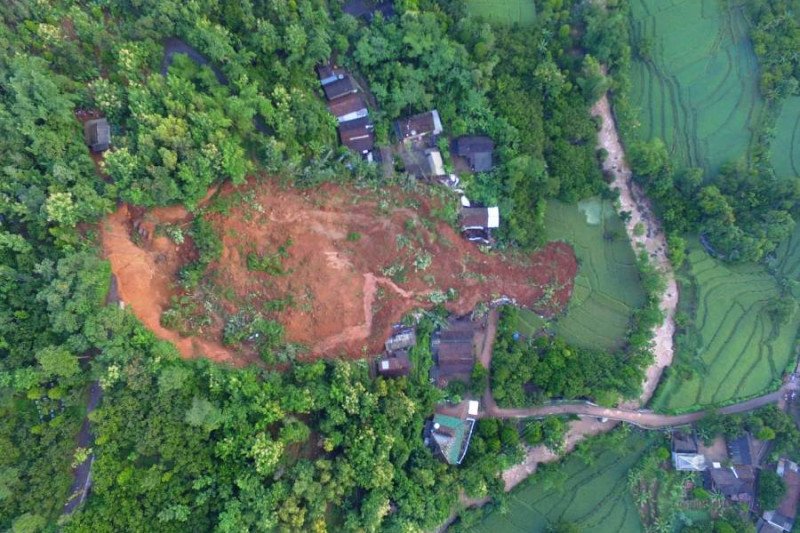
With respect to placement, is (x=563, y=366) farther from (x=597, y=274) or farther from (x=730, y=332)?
(x=730, y=332)

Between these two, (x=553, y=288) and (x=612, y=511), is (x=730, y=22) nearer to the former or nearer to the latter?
(x=553, y=288)

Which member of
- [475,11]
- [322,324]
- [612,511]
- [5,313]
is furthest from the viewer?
[475,11]

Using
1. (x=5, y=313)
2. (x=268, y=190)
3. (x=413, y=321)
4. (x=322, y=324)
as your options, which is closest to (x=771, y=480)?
(x=413, y=321)

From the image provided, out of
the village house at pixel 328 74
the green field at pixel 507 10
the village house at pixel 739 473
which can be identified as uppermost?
the green field at pixel 507 10

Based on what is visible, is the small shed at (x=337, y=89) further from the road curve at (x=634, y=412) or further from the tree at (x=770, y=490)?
the tree at (x=770, y=490)

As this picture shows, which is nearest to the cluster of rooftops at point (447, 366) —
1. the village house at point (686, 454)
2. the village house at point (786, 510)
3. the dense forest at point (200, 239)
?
the dense forest at point (200, 239)

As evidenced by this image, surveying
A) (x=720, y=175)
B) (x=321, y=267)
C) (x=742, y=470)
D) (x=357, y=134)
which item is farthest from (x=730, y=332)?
(x=357, y=134)

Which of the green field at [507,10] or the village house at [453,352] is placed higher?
the green field at [507,10]
